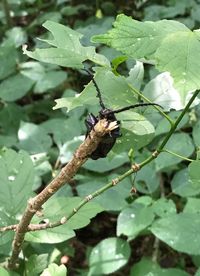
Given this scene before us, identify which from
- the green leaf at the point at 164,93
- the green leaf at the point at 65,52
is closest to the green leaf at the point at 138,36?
the green leaf at the point at 65,52

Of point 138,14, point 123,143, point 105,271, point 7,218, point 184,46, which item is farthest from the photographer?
point 138,14

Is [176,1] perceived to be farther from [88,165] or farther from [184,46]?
[184,46]

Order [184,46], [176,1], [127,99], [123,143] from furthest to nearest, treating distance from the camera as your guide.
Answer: [176,1] < [123,143] < [127,99] < [184,46]

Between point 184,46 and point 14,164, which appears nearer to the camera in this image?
point 184,46

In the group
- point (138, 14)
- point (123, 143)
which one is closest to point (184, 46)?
point (123, 143)

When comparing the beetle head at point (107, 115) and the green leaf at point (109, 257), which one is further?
the green leaf at point (109, 257)

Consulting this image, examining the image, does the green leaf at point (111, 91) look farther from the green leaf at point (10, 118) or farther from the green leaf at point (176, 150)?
the green leaf at point (10, 118)

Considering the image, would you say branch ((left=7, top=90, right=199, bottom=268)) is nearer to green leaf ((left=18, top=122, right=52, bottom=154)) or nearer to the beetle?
the beetle
